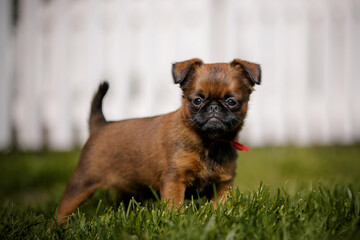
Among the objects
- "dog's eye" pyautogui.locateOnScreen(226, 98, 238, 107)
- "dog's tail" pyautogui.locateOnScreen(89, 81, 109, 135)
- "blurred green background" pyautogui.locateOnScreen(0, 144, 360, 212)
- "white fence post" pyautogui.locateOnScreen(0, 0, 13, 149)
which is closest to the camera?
"dog's eye" pyautogui.locateOnScreen(226, 98, 238, 107)

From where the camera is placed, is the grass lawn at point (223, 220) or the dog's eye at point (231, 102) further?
the dog's eye at point (231, 102)

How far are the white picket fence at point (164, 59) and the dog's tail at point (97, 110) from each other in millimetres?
3205

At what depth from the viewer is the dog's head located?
279 cm

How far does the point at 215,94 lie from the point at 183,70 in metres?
0.32

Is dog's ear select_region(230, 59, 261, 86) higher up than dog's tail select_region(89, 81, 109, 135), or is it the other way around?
dog's ear select_region(230, 59, 261, 86)

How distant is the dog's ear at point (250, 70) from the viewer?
2.92 m

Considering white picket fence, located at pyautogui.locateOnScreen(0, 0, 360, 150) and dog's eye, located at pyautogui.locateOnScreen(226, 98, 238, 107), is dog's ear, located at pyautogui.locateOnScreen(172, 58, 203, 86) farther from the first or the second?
white picket fence, located at pyautogui.locateOnScreen(0, 0, 360, 150)

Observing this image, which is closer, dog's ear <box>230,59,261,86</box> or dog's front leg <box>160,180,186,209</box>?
dog's front leg <box>160,180,186,209</box>

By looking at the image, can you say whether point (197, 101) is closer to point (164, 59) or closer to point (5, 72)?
point (164, 59)

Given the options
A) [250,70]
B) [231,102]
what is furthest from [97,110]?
[250,70]

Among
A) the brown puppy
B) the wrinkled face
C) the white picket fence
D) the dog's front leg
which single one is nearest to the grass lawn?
the dog's front leg

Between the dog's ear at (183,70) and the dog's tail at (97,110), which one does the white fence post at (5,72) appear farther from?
the dog's ear at (183,70)

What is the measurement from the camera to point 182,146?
9.50 feet

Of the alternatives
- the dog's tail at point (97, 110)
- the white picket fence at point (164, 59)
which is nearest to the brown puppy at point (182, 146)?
the dog's tail at point (97, 110)
